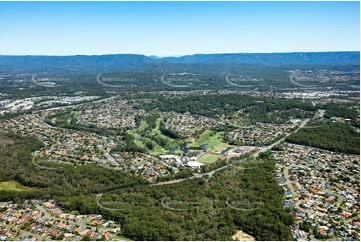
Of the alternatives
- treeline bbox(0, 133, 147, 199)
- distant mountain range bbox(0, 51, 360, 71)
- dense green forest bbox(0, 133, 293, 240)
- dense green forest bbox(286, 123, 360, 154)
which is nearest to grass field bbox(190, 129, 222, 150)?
dense green forest bbox(0, 133, 293, 240)

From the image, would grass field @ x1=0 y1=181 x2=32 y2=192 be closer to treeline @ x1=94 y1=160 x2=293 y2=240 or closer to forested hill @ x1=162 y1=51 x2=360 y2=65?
treeline @ x1=94 y1=160 x2=293 y2=240

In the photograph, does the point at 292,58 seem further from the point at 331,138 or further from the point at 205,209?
the point at 205,209

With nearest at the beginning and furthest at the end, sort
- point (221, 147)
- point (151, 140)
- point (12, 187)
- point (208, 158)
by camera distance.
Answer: point (12, 187), point (208, 158), point (221, 147), point (151, 140)

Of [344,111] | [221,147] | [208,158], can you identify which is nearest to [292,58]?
[344,111]

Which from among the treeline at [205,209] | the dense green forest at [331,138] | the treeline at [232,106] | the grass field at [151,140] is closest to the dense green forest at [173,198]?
the treeline at [205,209]

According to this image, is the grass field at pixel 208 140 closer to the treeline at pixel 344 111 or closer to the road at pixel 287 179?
the road at pixel 287 179

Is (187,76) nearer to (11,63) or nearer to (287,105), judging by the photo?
(287,105)
